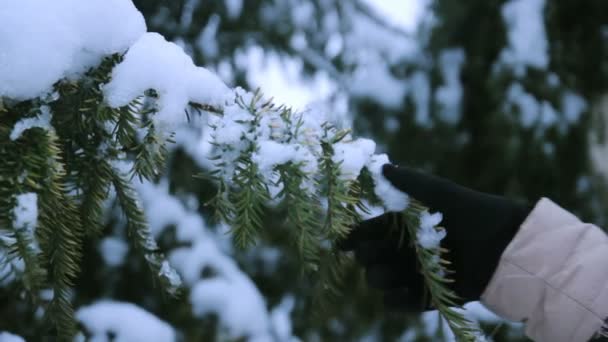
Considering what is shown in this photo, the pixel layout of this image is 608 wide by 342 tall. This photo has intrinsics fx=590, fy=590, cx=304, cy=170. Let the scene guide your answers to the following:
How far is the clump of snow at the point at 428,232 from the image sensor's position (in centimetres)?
77

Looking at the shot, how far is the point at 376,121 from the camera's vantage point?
2963 millimetres

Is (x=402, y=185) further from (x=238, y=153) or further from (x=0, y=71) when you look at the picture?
(x=0, y=71)

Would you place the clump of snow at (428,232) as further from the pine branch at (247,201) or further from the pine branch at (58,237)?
the pine branch at (58,237)

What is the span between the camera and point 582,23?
2764 mm

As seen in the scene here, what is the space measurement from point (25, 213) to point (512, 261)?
2.38 feet

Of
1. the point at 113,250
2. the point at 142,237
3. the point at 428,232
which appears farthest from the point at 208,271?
the point at 428,232

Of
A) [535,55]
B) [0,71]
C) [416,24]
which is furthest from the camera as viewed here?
[416,24]

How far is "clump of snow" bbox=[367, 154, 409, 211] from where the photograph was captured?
2.50ft

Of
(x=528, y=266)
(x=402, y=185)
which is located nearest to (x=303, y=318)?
(x=528, y=266)

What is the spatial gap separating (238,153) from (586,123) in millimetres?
2536

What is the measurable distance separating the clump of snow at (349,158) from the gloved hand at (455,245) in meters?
0.21

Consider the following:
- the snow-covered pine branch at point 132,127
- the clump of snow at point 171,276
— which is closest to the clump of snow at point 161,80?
the snow-covered pine branch at point 132,127

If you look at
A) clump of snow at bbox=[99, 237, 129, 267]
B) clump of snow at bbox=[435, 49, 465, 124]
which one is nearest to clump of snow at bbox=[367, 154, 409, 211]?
clump of snow at bbox=[99, 237, 129, 267]

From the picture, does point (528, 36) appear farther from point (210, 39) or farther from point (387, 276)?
point (387, 276)
